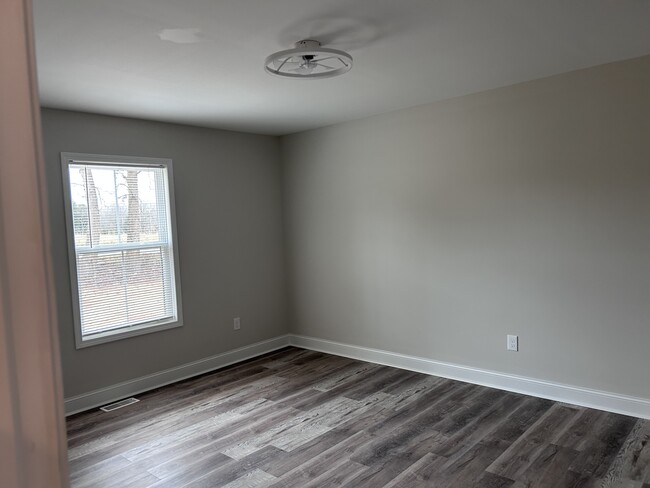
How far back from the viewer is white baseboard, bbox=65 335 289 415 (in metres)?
3.76

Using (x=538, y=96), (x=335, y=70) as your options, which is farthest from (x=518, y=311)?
(x=335, y=70)

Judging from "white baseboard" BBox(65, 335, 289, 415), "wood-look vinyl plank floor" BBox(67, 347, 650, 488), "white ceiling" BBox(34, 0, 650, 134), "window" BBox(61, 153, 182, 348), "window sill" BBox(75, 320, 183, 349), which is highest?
"white ceiling" BBox(34, 0, 650, 134)

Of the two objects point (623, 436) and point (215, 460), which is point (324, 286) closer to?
point (215, 460)

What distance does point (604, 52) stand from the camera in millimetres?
2889

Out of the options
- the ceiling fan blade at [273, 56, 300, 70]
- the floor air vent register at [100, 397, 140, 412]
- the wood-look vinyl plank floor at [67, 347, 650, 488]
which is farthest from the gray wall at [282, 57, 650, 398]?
the floor air vent register at [100, 397, 140, 412]

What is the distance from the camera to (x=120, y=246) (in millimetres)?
3971

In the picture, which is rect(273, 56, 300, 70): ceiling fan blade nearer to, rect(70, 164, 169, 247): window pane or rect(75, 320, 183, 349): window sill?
rect(70, 164, 169, 247): window pane

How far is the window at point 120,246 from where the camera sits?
3725mm

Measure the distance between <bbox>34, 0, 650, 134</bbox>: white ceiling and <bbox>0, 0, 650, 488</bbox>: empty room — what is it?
2 cm

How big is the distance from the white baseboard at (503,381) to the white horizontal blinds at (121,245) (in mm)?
1786

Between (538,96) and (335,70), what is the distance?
67.1 inches

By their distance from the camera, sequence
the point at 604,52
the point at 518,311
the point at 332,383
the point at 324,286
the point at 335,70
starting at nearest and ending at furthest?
the point at 335,70 → the point at 604,52 → the point at 518,311 → the point at 332,383 → the point at 324,286

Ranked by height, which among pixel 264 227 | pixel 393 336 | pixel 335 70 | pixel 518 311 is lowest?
pixel 393 336

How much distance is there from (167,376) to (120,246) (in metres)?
1.25
